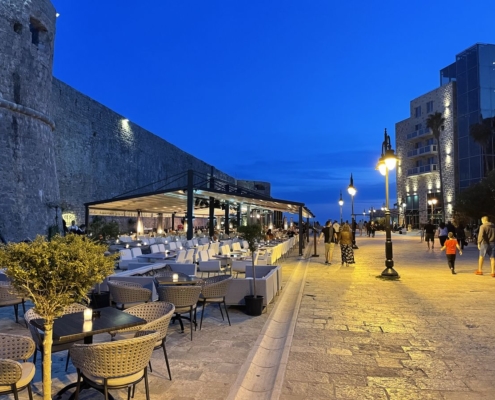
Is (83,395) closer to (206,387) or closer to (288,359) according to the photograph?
(206,387)

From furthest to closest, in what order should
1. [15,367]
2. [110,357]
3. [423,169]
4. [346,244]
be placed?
[423,169] < [346,244] < [110,357] < [15,367]

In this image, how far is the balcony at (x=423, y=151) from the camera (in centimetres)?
4680

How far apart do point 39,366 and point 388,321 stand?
4641mm

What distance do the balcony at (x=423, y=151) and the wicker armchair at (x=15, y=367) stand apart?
49.4 metres

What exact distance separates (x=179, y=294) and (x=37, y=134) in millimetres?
19391

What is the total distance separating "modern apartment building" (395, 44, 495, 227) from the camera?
133 feet

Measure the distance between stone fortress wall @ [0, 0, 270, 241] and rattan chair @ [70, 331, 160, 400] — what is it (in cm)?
1757

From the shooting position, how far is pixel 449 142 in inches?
1738

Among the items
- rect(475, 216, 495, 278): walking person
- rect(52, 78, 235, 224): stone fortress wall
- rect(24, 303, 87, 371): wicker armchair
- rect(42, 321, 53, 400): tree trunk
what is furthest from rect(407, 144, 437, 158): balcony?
rect(42, 321, 53, 400): tree trunk

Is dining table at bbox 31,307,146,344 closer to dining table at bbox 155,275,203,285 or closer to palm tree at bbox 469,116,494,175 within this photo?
dining table at bbox 155,275,203,285

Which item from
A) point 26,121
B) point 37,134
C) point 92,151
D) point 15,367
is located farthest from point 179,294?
point 92,151

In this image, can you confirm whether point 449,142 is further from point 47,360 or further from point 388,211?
point 47,360

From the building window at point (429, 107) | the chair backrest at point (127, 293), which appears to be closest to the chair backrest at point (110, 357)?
the chair backrest at point (127, 293)

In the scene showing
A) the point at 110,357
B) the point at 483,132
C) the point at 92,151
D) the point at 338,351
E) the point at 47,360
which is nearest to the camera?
the point at 47,360
